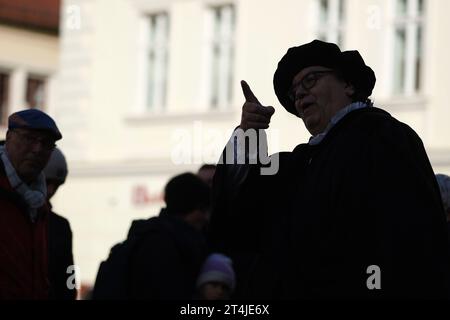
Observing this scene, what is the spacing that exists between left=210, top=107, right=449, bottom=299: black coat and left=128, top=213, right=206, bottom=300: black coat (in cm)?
157

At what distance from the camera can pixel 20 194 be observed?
7.09 meters

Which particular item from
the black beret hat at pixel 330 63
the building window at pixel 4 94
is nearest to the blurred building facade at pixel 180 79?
the building window at pixel 4 94

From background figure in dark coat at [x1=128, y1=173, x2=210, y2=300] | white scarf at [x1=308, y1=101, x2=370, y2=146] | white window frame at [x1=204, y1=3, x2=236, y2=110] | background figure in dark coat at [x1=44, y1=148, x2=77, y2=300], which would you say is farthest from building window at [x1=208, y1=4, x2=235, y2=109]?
white scarf at [x1=308, y1=101, x2=370, y2=146]

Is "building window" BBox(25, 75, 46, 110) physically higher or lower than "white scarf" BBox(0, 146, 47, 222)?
higher

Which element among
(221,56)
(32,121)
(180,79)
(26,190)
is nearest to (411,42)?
(221,56)

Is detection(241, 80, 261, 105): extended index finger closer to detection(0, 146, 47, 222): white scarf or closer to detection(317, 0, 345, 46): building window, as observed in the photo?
detection(0, 146, 47, 222): white scarf

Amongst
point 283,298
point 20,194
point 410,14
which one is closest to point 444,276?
point 283,298

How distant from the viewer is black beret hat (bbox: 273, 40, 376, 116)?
5527 mm

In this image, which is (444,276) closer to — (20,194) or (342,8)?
(20,194)

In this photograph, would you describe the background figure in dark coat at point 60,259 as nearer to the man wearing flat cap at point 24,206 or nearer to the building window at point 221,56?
the man wearing flat cap at point 24,206

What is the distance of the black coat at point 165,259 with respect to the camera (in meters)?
7.01
